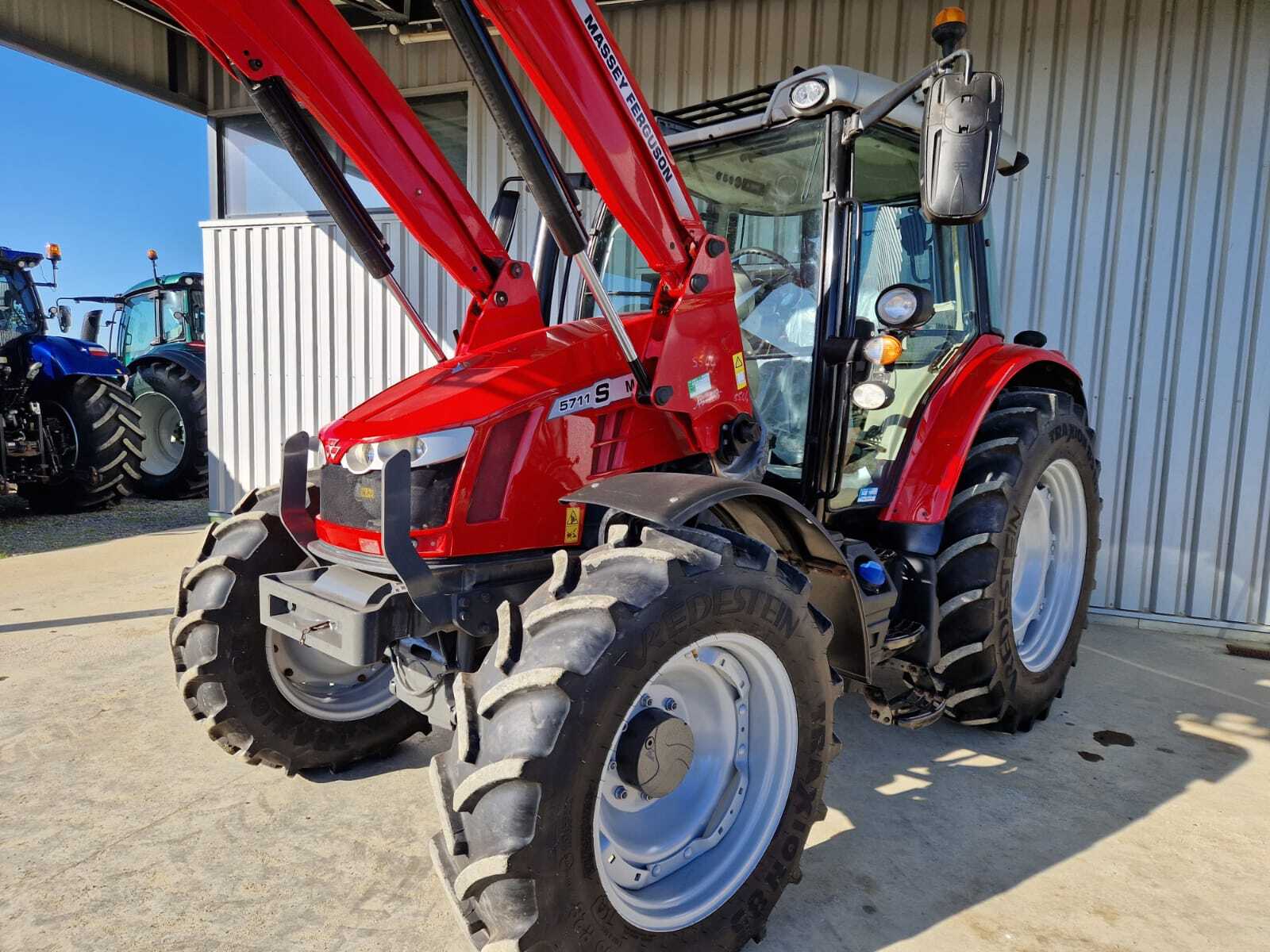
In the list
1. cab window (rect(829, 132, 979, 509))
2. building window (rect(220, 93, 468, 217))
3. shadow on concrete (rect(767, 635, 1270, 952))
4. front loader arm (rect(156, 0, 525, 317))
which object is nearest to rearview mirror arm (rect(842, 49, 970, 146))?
cab window (rect(829, 132, 979, 509))

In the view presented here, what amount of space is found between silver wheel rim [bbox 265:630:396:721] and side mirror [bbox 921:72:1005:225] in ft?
6.72

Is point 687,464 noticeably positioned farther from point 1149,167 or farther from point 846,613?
point 1149,167

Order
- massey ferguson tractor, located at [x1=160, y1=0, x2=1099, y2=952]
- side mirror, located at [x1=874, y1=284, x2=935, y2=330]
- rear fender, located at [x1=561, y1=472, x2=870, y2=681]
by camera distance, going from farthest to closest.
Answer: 1. side mirror, located at [x1=874, y1=284, x2=935, y2=330]
2. rear fender, located at [x1=561, y1=472, x2=870, y2=681]
3. massey ferguson tractor, located at [x1=160, y1=0, x2=1099, y2=952]

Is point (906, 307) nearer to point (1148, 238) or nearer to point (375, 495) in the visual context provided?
point (375, 495)

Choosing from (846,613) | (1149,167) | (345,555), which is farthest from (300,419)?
(1149,167)

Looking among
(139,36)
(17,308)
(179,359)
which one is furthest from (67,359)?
(139,36)

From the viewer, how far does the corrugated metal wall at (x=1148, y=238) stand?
4.20 meters

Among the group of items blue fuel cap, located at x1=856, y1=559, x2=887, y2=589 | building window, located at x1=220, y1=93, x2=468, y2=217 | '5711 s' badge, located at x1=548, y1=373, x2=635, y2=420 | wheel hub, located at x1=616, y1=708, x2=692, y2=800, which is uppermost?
building window, located at x1=220, y1=93, x2=468, y2=217

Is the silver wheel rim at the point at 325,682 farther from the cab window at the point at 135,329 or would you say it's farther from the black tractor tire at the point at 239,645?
the cab window at the point at 135,329

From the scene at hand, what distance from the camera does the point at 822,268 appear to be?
2.43m

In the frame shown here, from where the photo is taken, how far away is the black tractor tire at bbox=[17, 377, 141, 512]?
7.39 m

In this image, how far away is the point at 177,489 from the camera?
328 inches

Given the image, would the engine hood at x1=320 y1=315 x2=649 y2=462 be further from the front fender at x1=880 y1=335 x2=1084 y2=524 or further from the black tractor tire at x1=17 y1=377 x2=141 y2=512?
the black tractor tire at x1=17 y1=377 x2=141 y2=512

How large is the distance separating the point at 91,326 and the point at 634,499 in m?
9.58
